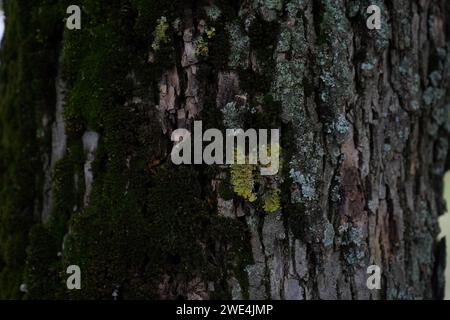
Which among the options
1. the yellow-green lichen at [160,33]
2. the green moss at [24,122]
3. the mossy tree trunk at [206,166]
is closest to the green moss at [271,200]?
the mossy tree trunk at [206,166]

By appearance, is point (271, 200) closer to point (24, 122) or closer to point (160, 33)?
point (160, 33)

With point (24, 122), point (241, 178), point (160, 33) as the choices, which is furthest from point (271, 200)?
point (24, 122)

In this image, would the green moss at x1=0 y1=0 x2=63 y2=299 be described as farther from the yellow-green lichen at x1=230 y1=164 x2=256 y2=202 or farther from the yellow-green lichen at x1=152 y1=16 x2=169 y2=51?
the yellow-green lichen at x1=230 y1=164 x2=256 y2=202

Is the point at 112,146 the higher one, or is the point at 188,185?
the point at 112,146

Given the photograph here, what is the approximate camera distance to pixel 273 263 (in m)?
1.90

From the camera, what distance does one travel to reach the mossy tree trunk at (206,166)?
1877mm

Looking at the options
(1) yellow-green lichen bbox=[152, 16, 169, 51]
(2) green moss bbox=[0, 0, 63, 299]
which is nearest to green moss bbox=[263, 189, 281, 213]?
(1) yellow-green lichen bbox=[152, 16, 169, 51]

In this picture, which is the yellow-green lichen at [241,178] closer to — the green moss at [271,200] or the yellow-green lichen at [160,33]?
the green moss at [271,200]

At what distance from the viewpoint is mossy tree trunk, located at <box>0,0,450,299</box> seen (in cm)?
188

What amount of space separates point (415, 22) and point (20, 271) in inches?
75.8

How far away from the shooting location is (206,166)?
1887 millimetres
